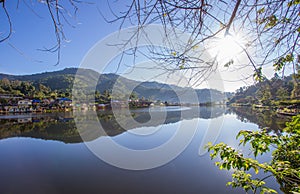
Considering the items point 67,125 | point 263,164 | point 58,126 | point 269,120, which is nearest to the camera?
point 263,164

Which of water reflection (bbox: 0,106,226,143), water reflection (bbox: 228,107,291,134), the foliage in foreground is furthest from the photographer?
water reflection (bbox: 228,107,291,134)

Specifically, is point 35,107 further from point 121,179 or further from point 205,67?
point 205,67

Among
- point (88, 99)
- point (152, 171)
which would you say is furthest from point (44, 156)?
point (88, 99)

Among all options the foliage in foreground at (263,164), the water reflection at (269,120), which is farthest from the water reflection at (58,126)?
the foliage in foreground at (263,164)

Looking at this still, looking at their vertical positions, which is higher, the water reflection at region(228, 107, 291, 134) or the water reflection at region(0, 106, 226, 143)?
the water reflection at region(0, 106, 226, 143)

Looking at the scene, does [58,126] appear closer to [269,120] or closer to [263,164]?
[263,164]

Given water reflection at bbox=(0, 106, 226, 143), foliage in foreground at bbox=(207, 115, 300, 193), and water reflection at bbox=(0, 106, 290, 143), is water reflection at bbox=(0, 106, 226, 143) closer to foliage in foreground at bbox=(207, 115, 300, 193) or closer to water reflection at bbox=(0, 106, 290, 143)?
water reflection at bbox=(0, 106, 290, 143)

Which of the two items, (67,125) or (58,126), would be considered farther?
(67,125)

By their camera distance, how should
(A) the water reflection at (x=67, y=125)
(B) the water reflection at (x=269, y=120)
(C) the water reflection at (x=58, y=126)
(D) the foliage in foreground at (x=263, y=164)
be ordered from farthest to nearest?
(B) the water reflection at (x=269, y=120) → (A) the water reflection at (x=67, y=125) → (C) the water reflection at (x=58, y=126) → (D) the foliage in foreground at (x=263, y=164)

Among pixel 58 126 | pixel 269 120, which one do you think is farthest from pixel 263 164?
pixel 269 120

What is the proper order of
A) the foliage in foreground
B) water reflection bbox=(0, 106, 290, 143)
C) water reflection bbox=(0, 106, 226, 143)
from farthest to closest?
water reflection bbox=(0, 106, 290, 143) → water reflection bbox=(0, 106, 226, 143) → the foliage in foreground

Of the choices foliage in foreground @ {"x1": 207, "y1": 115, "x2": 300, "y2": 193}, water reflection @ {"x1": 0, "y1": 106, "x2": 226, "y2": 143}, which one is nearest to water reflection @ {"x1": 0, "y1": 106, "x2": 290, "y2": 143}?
water reflection @ {"x1": 0, "y1": 106, "x2": 226, "y2": 143}

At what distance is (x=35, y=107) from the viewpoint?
27.4 metres

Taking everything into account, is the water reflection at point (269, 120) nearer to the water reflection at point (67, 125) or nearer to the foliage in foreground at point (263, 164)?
the water reflection at point (67, 125)
